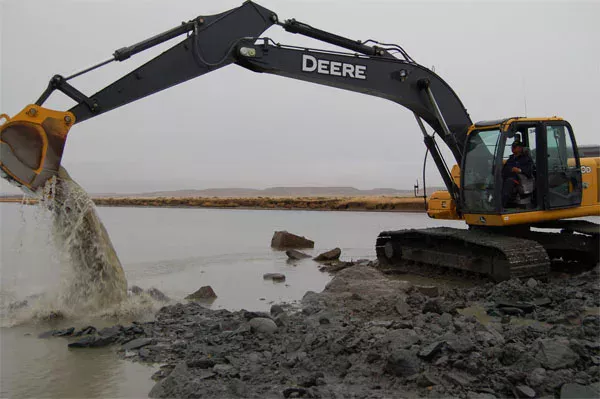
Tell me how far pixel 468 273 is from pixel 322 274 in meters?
2.69

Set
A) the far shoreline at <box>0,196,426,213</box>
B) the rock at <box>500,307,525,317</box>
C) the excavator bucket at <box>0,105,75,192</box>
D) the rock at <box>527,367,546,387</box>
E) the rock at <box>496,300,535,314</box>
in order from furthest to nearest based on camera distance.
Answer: the far shoreline at <box>0,196,426,213</box>
the rock at <box>496,300,535,314</box>
the rock at <box>500,307,525,317</box>
the excavator bucket at <box>0,105,75,192</box>
the rock at <box>527,367,546,387</box>

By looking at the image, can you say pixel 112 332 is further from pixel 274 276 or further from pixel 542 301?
pixel 542 301

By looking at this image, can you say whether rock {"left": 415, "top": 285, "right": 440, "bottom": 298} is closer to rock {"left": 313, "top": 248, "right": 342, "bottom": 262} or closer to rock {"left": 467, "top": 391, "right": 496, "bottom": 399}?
rock {"left": 467, "top": 391, "right": 496, "bottom": 399}

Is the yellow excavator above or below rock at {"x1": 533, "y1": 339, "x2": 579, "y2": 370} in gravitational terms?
above

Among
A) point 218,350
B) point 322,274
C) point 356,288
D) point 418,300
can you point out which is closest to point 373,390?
point 218,350

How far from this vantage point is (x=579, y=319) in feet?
18.7

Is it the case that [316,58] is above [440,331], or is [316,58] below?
above

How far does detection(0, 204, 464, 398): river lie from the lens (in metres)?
4.41

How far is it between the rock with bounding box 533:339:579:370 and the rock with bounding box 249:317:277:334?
8.07ft

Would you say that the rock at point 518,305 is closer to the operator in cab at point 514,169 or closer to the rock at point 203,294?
the operator in cab at point 514,169

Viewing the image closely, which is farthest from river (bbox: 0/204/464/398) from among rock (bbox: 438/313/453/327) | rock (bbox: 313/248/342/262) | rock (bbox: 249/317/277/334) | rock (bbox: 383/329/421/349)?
rock (bbox: 438/313/453/327)

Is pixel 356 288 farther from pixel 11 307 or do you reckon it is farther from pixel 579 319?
pixel 11 307

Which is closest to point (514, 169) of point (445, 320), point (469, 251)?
point (469, 251)

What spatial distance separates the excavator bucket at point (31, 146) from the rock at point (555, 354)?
5.51 meters
